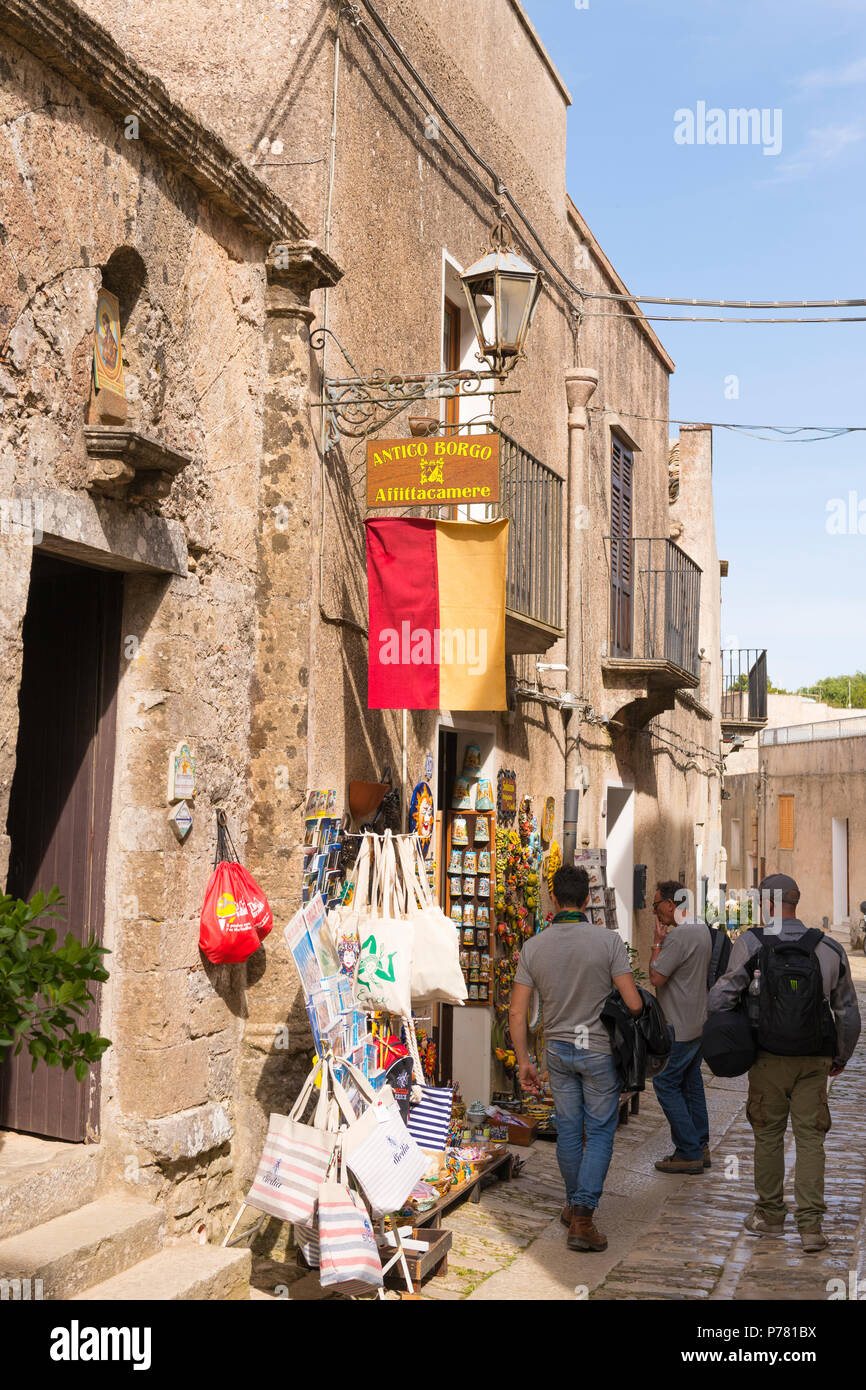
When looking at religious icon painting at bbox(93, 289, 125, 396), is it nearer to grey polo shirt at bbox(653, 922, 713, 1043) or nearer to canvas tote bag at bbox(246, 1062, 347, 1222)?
canvas tote bag at bbox(246, 1062, 347, 1222)

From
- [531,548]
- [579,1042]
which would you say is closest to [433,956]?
[579,1042]

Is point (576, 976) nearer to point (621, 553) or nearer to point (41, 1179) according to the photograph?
point (41, 1179)

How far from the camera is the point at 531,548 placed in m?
→ 9.46

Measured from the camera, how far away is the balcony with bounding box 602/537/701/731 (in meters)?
12.7

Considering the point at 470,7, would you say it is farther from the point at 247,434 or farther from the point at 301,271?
the point at 247,434

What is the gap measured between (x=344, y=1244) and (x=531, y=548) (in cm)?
556

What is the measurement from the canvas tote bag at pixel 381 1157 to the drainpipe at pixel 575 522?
6.31 m

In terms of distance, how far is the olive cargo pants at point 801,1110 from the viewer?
21.0 feet

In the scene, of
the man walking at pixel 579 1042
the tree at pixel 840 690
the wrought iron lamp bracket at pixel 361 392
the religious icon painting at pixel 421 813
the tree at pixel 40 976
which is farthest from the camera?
the tree at pixel 840 690

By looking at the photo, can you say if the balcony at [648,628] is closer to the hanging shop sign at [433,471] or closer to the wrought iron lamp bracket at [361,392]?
the wrought iron lamp bracket at [361,392]

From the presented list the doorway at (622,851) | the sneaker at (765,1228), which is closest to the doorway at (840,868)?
the doorway at (622,851)

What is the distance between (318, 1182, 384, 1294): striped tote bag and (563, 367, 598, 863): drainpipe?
21.9 feet

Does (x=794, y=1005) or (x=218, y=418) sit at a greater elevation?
(x=218, y=418)

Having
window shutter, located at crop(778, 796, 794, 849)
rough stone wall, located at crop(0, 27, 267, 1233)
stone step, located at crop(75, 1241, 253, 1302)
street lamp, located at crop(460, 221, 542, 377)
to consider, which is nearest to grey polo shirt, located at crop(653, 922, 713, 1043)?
rough stone wall, located at crop(0, 27, 267, 1233)
